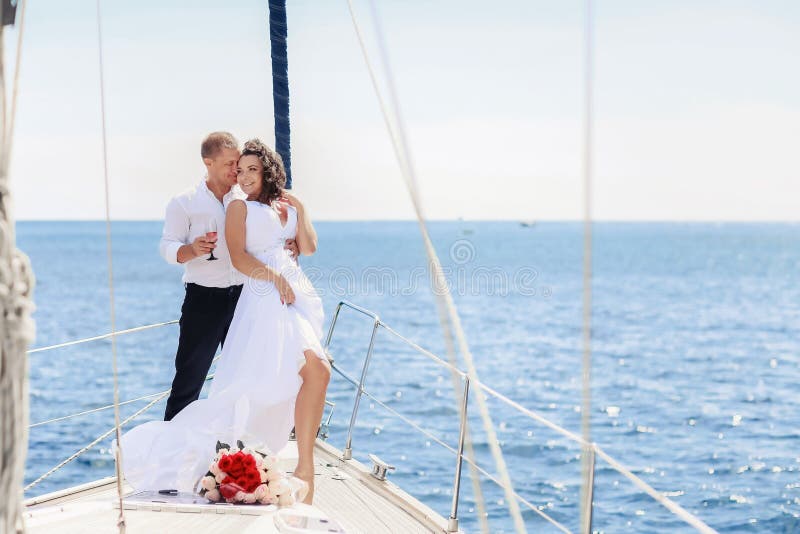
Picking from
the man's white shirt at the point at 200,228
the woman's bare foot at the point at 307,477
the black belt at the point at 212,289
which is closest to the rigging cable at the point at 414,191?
the woman's bare foot at the point at 307,477

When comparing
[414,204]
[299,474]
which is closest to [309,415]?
[299,474]

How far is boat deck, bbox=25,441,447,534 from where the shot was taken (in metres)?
3.21

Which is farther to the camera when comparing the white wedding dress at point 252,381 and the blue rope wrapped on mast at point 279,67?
the blue rope wrapped on mast at point 279,67

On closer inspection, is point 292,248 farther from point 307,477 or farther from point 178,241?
point 307,477

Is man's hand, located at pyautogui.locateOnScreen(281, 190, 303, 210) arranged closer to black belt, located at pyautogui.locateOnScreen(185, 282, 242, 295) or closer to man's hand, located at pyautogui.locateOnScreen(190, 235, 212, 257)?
man's hand, located at pyautogui.locateOnScreen(190, 235, 212, 257)

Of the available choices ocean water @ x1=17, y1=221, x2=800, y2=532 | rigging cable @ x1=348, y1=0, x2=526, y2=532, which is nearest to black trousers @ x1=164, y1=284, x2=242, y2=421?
rigging cable @ x1=348, y1=0, x2=526, y2=532

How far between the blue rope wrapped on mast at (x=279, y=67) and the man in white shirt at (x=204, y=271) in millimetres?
591

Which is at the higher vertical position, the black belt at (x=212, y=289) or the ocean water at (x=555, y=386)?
the black belt at (x=212, y=289)

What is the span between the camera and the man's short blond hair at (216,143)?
179 inches

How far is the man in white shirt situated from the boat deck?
0.59m

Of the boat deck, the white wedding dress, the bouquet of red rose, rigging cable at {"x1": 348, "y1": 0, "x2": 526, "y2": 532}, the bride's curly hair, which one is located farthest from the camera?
the bride's curly hair

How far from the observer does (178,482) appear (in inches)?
148

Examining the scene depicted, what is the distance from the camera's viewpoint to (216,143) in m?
4.57

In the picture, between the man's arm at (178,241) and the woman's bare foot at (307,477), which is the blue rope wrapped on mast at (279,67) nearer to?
the man's arm at (178,241)
